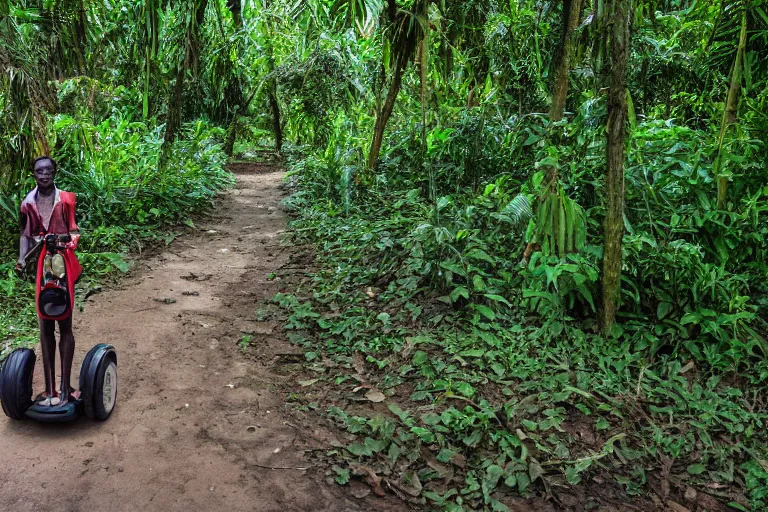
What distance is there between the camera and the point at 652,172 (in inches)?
198

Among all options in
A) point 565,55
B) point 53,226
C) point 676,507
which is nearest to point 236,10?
point 565,55

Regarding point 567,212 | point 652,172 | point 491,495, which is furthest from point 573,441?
point 652,172

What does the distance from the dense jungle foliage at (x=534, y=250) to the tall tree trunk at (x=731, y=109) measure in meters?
0.02

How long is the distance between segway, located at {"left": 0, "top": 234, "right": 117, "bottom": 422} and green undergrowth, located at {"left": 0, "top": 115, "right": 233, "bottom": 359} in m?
1.34

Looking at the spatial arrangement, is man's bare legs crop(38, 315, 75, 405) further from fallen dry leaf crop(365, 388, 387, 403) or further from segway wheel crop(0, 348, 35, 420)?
fallen dry leaf crop(365, 388, 387, 403)

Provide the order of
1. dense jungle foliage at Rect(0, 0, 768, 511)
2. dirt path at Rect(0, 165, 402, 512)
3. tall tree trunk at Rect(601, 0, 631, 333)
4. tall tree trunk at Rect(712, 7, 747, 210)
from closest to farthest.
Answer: dirt path at Rect(0, 165, 402, 512)
dense jungle foliage at Rect(0, 0, 768, 511)
tall tree trunk at Rect(601, 0, 631, 333)
tall tree trunk at Rect(712, 7, 747, 210)

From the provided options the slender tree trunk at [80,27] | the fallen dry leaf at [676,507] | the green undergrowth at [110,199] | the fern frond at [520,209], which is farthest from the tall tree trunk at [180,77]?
the fallen dry leaf at [676,507]

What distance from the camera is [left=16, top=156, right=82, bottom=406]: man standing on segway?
10.5 ft

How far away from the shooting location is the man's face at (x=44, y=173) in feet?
10.8

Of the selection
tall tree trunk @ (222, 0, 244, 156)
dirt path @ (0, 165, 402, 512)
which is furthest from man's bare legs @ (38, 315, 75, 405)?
tall tree trunk @ (222, 0, 244, 156)

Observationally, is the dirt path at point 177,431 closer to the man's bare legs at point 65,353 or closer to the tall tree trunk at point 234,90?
the man's bare legs at point 65,353

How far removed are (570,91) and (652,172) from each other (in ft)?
6.30

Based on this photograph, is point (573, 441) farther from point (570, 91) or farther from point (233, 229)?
point (233, 229)

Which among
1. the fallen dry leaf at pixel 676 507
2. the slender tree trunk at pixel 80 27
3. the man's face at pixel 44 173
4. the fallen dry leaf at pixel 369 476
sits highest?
the slender tree trunk at pixel 80 27
